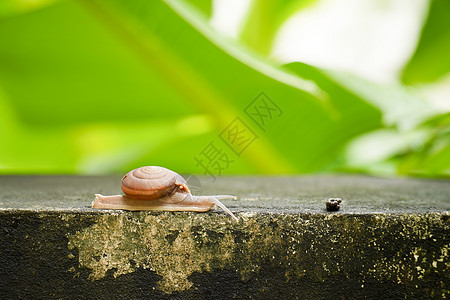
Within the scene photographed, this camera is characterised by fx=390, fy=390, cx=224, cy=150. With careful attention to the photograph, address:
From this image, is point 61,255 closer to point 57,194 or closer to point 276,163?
point 57,194

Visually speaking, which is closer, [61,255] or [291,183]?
[61,255]

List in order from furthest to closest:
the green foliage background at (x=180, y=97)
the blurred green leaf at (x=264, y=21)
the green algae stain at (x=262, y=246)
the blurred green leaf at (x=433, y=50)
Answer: the blurred green leaf at (x=433, y=50), the blurred green leaf at (x=264, y=21), the green foliage background at (x=180, y=97), the green algae stain at (x=262, y=246)

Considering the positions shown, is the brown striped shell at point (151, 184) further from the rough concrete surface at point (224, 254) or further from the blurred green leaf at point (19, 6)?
the blurred green leaf at point (19, 6)

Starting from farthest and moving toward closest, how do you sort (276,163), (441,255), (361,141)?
(361,141), (276,163), (441,255)

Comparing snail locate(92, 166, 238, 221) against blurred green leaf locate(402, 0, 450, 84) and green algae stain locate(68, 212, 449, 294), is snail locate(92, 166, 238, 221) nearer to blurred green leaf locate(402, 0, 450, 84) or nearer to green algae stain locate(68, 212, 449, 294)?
green algae stain locate(68, 212, 449, 294)

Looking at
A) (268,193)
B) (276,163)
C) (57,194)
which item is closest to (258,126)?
(276,163)

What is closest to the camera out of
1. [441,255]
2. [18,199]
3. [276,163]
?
[441,255]

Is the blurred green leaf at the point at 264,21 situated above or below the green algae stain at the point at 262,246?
above

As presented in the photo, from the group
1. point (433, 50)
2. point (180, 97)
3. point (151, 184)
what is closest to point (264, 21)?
point (180, 97)

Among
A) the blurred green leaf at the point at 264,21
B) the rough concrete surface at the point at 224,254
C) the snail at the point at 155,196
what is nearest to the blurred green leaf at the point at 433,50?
the blurred green leaf at the point at 264,21
